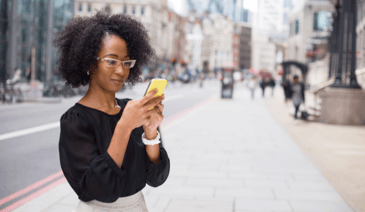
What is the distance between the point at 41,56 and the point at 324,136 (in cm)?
3092

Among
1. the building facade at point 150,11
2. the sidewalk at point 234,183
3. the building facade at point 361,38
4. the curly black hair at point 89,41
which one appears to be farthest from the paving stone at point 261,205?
the building facade at point 150,11

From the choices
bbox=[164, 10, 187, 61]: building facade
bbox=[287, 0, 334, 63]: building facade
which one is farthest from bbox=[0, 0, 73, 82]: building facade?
bbox=[164, 10, 187, 61]: building facade

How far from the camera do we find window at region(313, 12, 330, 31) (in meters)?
58.3

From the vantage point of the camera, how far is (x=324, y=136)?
10484 millimetres

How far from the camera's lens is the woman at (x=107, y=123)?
150 centimetres

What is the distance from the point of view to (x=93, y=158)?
1.53m

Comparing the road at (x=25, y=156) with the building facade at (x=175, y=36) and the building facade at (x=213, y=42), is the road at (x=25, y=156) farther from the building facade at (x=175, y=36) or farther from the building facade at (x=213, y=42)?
the building facade at (x=213, y=42)

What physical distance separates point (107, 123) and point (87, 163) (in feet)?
0.62

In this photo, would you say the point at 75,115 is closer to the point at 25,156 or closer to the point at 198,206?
the point at 198,206

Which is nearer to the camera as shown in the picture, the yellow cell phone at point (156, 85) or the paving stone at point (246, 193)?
the yellow cell phone at point (156, 85)

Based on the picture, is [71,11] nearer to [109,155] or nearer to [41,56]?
[41,56]

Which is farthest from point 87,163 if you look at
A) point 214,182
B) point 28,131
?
point 28,131

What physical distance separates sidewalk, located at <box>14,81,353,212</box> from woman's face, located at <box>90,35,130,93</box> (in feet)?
9.31

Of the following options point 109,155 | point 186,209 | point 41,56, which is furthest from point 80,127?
point 41,56
